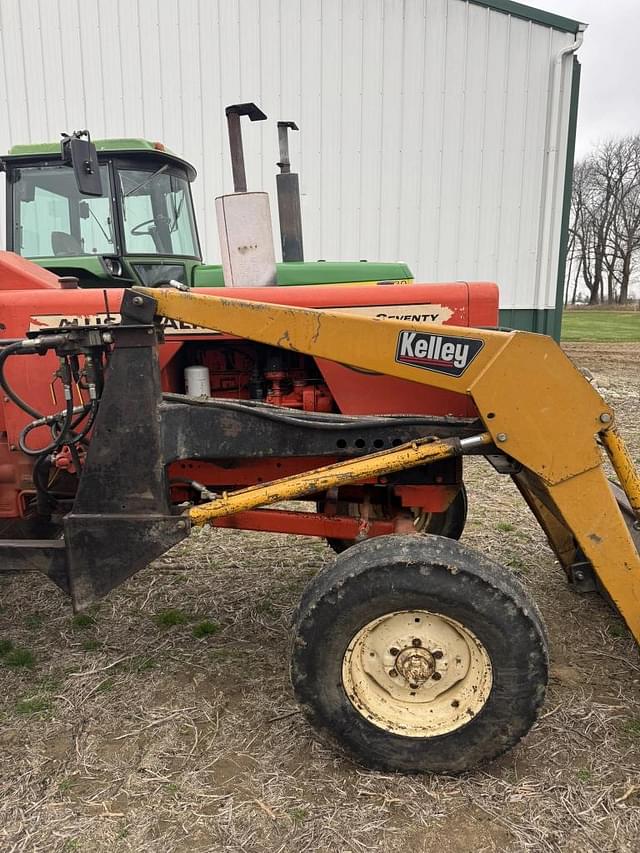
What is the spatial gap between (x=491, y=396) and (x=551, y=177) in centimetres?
897

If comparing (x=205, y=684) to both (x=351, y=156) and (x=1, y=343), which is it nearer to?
(x=1, y=343)

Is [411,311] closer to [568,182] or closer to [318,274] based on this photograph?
[318,274]

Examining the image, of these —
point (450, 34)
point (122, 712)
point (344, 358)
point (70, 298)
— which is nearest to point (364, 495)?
point (344, 358)

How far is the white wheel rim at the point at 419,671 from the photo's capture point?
6.98ft

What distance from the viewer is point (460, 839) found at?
75.9 inches

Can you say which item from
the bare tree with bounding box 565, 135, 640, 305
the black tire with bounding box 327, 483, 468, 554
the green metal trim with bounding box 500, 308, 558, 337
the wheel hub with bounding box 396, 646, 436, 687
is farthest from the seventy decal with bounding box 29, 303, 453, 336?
the bare tree with bounding box 565, 135, 640, 305

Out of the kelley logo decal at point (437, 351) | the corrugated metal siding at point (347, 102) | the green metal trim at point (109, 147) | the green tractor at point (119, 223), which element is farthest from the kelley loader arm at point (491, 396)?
the corrugated metal siding at point (347, 102)

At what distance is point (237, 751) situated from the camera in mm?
2311

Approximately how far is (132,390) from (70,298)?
0.64 metres

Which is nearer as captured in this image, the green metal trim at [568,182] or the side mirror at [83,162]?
the side mirror at [83,162]

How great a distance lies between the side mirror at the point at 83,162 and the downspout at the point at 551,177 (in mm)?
8439

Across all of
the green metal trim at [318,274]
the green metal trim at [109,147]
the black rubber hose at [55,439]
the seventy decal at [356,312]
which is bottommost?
the black rubber hose at [55,439]

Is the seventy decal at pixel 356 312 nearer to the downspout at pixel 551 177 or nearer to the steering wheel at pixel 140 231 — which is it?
the steering wheel at pixel 140 231

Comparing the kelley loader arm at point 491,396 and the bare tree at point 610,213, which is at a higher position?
the bare tree at point 610,213
